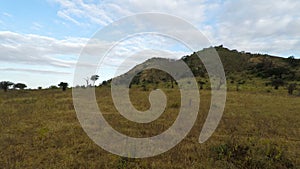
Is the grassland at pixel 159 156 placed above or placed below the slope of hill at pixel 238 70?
below

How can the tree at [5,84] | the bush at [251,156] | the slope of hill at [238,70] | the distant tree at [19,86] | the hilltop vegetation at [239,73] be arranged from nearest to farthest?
the bush at [251,156], the tree at [5,84], the distant tree at [19,86], the hilltop vegetation at [239,73], the slope of hill at [238,70]

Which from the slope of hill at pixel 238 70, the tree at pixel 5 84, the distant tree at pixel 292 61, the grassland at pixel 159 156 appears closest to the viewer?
the grassland at pixel 159 156

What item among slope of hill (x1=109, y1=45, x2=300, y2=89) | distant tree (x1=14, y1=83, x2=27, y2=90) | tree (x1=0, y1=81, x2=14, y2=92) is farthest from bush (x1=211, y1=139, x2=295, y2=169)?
distant tree (x1=14, y1=83, x2=27, y2=90)

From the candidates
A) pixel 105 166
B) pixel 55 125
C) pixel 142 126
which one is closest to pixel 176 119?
pixel 142 126

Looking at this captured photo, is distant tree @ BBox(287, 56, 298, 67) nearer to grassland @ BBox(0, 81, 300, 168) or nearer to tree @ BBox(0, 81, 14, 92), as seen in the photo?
grassland @ BBox(0, 81, 300, 168)

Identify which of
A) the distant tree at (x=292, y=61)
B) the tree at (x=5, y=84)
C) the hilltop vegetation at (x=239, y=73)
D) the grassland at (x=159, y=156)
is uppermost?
the distant tree at (x=292, y=61)

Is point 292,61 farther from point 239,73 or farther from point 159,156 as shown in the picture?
point 159,156

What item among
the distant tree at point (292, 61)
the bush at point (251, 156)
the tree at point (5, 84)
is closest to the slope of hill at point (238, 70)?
the distant tree at point (292, 61)

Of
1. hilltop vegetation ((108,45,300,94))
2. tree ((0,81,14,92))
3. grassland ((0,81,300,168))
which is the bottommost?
grassland ((0,81,300,168))

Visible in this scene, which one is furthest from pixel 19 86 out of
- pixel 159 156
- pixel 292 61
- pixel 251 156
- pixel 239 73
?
pixel 292 61

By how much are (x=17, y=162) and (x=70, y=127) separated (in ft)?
14.1

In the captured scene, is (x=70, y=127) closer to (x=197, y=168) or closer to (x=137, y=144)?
(x=137, y=144)

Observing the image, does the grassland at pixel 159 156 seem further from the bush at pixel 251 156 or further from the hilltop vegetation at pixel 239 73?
the hilltop vegetation at pixel 239 73

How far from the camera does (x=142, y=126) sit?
11867 millimetres
